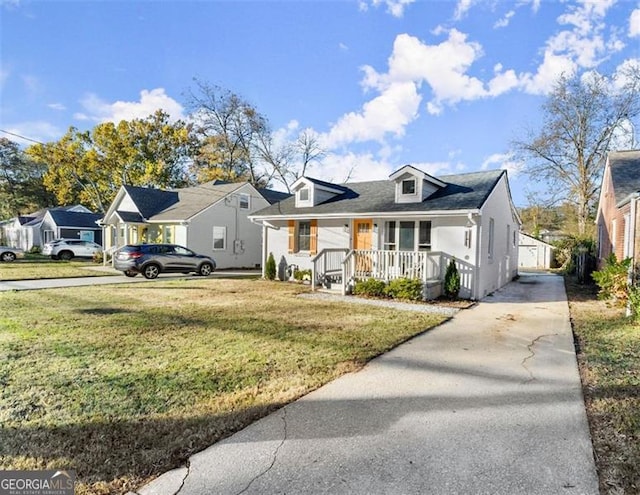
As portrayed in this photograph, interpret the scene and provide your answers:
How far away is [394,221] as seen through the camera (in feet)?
40.7

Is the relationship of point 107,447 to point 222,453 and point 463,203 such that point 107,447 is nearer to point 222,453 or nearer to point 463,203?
point 222,453

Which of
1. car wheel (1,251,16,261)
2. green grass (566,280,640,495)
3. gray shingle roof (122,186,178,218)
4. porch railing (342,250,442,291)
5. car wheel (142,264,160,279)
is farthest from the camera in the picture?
car wheel (1,251,16,261)

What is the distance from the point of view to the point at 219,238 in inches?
816

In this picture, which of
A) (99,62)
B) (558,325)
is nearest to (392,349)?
(558,325)

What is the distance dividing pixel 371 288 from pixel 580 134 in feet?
82.2

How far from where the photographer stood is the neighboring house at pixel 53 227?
31.2 metres

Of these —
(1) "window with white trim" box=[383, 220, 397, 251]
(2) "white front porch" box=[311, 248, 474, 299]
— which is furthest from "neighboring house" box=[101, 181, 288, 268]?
(1) "window with white trim" box=[383, 220, 397, 251]

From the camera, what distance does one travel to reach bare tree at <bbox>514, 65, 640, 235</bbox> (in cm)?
2492

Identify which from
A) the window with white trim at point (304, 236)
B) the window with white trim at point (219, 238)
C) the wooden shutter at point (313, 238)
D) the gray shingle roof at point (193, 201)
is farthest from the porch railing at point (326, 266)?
the gray shingle roof at point (193, 201)

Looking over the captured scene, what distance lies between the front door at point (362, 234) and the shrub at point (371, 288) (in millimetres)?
2192

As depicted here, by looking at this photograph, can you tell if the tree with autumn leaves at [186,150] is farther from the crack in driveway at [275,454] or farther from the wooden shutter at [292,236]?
the crack in driveway at [275,454]

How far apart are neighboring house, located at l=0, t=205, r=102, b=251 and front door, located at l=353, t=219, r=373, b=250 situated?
2894cm

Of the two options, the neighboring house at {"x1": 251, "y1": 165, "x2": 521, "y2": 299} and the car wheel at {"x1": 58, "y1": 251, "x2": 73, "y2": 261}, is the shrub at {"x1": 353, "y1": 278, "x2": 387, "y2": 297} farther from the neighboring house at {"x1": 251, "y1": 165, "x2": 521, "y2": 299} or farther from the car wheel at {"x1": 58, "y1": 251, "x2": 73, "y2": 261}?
the car wheel at {"x1": 58, "y1": 251, "x2": 73, "y2": 261}

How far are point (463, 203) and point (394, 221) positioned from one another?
237 centimetres
